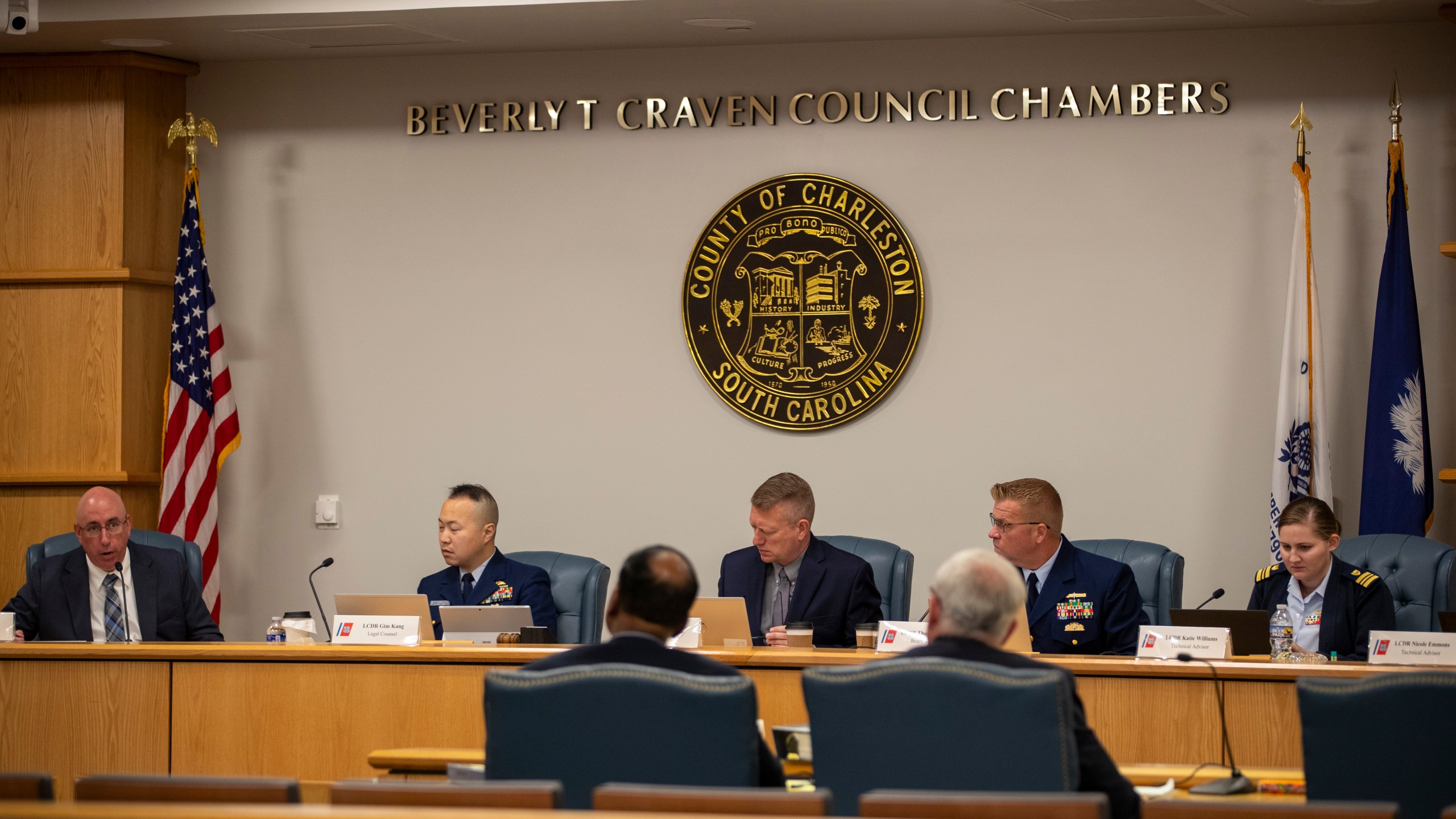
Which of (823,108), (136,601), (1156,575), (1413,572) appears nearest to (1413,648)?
(1413,572)

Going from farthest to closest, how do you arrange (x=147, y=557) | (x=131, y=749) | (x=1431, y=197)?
(x=1431, y=197) < (x=147, y=557) < (x=131, y=749)

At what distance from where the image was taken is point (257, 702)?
4.07 meters

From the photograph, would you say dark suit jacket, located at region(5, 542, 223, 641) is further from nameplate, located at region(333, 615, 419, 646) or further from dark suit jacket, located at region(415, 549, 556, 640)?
nameplate, located at region(333, 615, 419, 646)

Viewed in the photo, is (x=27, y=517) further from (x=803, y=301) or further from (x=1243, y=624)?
(x=1243, y=624)

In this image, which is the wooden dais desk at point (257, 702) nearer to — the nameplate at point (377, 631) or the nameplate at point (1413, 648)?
the nameplate at point (377, 631)

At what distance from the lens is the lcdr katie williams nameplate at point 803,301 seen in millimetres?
5926

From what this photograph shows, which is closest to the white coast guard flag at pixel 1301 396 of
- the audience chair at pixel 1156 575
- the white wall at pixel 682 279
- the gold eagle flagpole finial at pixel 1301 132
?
the gold eagle flagpole finial at pixel 1301 132

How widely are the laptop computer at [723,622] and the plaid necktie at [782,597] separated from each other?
603 millimetres

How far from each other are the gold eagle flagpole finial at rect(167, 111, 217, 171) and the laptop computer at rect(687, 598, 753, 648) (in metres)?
3.23

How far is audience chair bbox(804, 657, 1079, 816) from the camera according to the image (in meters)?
2.42

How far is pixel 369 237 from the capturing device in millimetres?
6320

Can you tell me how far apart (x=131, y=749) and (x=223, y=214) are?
3.04 meters

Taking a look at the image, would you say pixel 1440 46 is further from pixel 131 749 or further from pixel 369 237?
pixel 131 749

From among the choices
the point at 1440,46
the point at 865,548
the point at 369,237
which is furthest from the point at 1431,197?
the point at 369,237
